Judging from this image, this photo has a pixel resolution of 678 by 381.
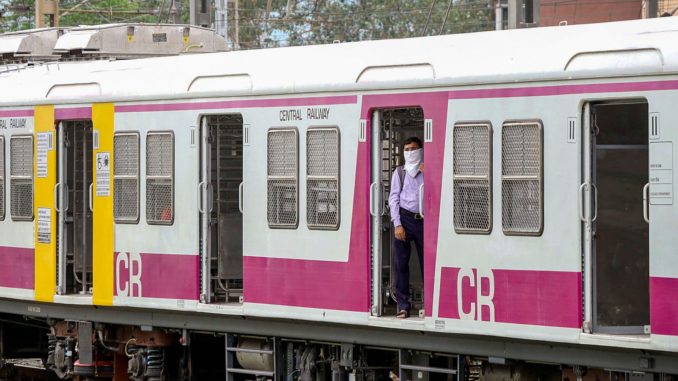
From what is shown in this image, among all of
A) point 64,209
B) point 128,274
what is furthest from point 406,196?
point 64,209

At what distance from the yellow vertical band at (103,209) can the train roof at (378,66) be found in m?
0.25

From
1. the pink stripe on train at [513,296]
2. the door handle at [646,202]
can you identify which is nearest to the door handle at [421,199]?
the pink stripe on train at [513,296]

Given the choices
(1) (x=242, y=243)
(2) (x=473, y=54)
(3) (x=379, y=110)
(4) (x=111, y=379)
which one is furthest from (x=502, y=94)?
(4) (x=111, y=379)

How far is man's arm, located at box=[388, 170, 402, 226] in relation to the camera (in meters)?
13.3

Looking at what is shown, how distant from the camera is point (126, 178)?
16.2 m

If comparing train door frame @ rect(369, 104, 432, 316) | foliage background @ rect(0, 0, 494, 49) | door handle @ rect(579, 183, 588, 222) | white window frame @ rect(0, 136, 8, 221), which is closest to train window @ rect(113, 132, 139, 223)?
white window frame @ rect(0, 136, 8, 221)

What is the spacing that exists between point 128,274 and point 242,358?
5.51 ft

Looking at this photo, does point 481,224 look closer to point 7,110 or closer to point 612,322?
point 612,322

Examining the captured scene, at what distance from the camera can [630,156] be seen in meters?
11.7

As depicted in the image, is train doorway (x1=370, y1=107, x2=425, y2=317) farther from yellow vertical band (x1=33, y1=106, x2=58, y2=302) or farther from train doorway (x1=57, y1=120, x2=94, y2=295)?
yellow vertical band (x1=33, y1=106, x2=58, y2=302)

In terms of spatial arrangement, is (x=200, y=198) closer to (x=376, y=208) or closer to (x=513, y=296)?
(x=376, y=208)

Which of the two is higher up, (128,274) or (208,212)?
(208,212)

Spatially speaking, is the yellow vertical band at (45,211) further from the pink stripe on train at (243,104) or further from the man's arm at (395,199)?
the man's arm at (395,199)

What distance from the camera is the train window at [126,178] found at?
16016 mm
